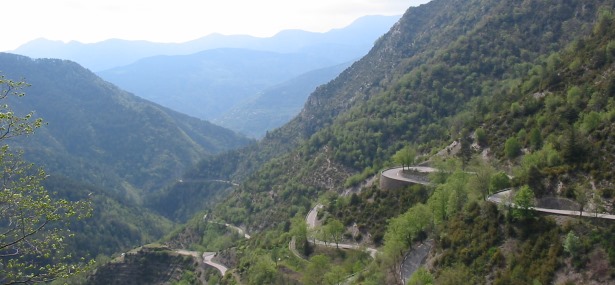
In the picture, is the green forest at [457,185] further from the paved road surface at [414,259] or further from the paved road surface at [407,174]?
the paved road surface at [407,174]

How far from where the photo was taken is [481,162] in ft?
205

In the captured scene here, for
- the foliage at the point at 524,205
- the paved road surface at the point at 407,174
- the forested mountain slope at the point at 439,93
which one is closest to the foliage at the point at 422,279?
the foliage at the point at 524,205

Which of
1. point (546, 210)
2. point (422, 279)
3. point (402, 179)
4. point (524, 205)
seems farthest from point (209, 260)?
point (546, 210)

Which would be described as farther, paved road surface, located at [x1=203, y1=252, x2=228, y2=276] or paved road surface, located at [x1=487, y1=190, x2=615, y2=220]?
paved road surface, located at [x1=203, y1=252, x2=228, y2=276]

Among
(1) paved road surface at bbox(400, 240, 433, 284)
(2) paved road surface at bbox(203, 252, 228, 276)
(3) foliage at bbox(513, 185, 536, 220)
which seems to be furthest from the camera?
(2) paved road surface at bbox(203, 252, 228, 276)

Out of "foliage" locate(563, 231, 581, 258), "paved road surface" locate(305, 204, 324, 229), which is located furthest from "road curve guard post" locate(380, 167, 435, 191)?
"foliage" locate(563, 231, 581, 258)

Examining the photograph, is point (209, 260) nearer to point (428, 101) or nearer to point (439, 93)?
point (428, 101)

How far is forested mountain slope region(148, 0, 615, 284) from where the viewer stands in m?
37.8

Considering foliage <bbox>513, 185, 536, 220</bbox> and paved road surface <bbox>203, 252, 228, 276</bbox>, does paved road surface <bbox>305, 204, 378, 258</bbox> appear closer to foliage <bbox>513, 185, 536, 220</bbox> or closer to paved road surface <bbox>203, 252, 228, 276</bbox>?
paved road surface <bbox>203, 252, 228, 276</bbox>

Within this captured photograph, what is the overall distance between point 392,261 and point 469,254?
983 cm

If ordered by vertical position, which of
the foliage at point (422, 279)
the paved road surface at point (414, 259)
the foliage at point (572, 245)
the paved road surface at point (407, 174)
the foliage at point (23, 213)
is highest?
the foliage at point (23, 213)

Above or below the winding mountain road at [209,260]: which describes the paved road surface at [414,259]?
above

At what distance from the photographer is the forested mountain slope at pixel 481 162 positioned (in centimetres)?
3784

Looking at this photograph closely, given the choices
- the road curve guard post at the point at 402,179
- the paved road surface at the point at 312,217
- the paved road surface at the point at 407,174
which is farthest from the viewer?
the paved road surface at the point at 312,217
